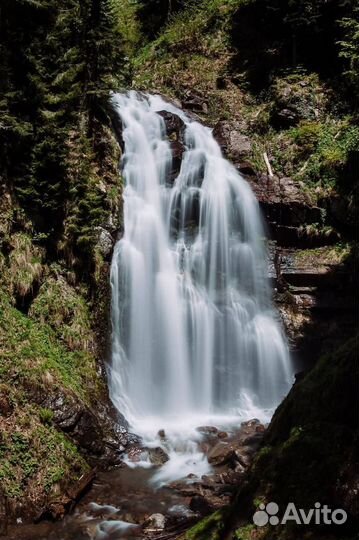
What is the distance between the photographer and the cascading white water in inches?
510

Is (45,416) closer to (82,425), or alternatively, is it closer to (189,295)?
(82,425)

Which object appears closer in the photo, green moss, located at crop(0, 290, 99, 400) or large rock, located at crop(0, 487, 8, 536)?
large rock, located at crop(0, 487, 8, 536)

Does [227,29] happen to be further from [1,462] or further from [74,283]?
[1,462]

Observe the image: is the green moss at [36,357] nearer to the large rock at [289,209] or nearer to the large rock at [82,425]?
the large rock at [82,425]

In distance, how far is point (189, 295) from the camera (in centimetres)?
1480

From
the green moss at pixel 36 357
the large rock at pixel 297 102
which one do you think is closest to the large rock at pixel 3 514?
the green moss at pixel 36 357

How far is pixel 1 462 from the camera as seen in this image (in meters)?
7.67

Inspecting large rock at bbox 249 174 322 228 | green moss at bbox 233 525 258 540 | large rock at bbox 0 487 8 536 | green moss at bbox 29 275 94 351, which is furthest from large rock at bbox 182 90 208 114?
green moss at bbox 233 525 258 540

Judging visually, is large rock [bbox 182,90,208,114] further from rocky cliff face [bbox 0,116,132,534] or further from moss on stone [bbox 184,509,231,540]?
moss on stone [bbox 184,509,231,540]

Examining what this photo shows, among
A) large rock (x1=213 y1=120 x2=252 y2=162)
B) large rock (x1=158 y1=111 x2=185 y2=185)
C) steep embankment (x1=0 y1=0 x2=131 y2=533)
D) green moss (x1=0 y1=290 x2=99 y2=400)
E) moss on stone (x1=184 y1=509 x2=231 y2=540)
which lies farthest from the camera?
large rock (x1=213 y1=120 x2=252 y2=162)

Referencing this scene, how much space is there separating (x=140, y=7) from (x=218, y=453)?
32.1 metres

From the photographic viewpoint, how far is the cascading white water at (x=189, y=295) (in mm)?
12961

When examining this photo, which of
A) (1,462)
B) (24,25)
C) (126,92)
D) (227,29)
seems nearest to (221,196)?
(126,92)

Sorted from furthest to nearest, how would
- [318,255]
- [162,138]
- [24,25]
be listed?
[162,138], [318,255], [24,25]
